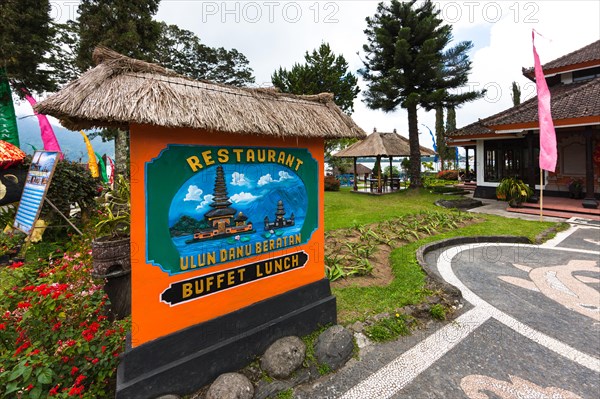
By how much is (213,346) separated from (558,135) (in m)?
18.0

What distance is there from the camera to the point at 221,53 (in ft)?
95.7

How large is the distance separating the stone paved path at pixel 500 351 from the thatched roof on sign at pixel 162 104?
101 inches

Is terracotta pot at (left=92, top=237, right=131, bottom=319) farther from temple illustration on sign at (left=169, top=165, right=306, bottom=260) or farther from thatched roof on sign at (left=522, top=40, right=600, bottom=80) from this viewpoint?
thatched roof on sign at (left=522, top=40, right=600, bottom=80)

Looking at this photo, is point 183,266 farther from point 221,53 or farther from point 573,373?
point 221,53

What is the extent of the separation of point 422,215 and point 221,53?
28024 mm

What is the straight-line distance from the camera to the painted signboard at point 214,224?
94.0 inches

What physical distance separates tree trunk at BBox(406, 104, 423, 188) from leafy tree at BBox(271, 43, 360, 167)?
8.57m

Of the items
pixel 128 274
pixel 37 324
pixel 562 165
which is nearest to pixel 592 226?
pixel 562 165

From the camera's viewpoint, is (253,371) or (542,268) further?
(542,268)

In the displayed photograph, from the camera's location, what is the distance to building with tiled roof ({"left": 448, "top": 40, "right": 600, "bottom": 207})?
10.5 meters

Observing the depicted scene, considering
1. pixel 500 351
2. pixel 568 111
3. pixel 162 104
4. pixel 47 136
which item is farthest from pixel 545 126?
pixel 47 136

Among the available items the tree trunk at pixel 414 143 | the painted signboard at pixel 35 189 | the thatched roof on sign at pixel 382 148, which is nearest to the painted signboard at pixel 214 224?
the painted signboard at pixel 35 189

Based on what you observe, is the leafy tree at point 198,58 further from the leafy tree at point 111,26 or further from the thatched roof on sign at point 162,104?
the thatched roof on sign at point 162,104

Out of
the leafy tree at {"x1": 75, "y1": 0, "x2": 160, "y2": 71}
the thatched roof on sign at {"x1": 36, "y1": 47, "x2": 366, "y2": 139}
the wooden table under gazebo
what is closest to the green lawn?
the thatched roof on sign at {"x1": 36, "y1": 47, "x2": 366, "y2": 139}
